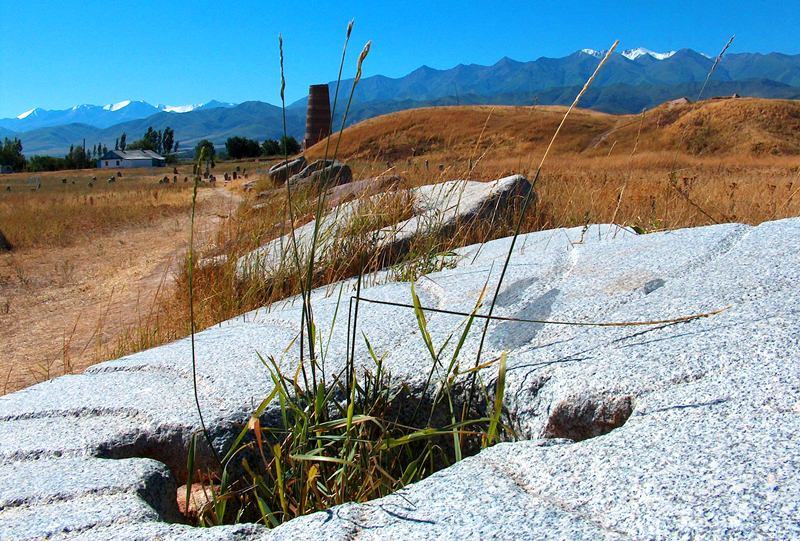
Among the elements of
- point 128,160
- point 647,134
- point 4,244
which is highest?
point 128,160

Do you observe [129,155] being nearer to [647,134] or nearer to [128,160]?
[128,160]

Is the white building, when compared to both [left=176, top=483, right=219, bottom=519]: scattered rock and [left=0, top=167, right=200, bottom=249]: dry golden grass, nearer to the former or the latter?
[left=0, top=167, right=200, bottom=249]: dry golden grass

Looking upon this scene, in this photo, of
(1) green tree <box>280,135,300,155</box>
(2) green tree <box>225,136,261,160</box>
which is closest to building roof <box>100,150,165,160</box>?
(2) green tree <box>225,136,261,160</box>

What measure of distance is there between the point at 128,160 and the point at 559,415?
307 feet

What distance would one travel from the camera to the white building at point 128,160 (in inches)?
3366

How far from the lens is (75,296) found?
18.5ft

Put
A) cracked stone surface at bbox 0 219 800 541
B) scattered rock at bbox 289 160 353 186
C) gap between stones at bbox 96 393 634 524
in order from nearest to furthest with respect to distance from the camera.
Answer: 1. cracked stone surface at bbox 0 219 800 541
2. gap between stones at bbox 96 393 634 524
3. scattered rock at bbox 289 160 353 186

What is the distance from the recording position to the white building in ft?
281

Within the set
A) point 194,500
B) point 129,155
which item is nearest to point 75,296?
point 194,500

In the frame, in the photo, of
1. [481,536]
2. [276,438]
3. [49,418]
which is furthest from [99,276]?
[481,536]

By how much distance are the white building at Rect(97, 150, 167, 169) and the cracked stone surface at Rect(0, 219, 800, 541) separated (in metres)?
87.4

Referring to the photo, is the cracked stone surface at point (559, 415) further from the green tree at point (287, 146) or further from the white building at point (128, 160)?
the white building at point (128, 160)

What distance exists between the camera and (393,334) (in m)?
1.79

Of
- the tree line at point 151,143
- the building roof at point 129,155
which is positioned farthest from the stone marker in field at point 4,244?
the tree line at point 151,143
